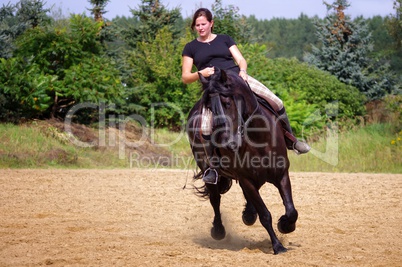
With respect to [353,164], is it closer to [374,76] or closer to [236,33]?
[236,33]

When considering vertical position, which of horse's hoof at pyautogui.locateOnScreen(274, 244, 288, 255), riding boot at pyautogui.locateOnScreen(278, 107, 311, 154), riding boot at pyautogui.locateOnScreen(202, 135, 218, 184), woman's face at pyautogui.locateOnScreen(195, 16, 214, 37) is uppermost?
woman's face at pyautogui.locateOnScreen(195, 16, 214, 37)

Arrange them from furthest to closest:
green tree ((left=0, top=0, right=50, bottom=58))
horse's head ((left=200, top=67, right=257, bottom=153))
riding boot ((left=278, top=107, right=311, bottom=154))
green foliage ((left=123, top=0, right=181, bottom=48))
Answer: green foliage ((left=123, top=0, right=181, bottom=48))
green tree ((left=0, top=0, right=50, bottom=58))
riding boot ((left=278, top=107, right=311, bottom=154))
horse's head ((left=200, top=67, right=257, bottom=153))

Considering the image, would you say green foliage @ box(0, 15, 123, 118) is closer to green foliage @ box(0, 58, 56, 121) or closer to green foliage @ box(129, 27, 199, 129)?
green foliage @ box(0, 58, 56, 121)

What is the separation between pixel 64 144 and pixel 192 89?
31.3ft

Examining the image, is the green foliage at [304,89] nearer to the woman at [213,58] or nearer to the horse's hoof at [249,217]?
the horse's hoof at [249,217]

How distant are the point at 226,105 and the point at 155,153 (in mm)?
17638

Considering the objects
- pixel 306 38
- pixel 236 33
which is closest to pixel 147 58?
pixel 236 33

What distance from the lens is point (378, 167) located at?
2098 cm

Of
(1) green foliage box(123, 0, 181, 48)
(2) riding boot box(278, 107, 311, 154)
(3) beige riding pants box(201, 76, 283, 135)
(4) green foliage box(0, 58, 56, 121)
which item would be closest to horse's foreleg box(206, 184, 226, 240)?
(2) riding boot box(278, 107, 311, 154)

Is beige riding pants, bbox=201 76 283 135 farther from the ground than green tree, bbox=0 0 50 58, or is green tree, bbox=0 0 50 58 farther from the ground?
green tree, bbox=0 0 50 58

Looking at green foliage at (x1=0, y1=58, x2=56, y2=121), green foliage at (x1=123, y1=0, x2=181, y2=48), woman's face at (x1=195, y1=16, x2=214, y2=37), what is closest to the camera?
woman's face at (x1=195, y1=16, x2=214, y2=37)

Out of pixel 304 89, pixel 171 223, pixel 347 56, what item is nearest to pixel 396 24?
pixel 347 56

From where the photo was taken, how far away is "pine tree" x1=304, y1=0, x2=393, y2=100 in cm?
4066

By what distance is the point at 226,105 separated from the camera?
7699mm
